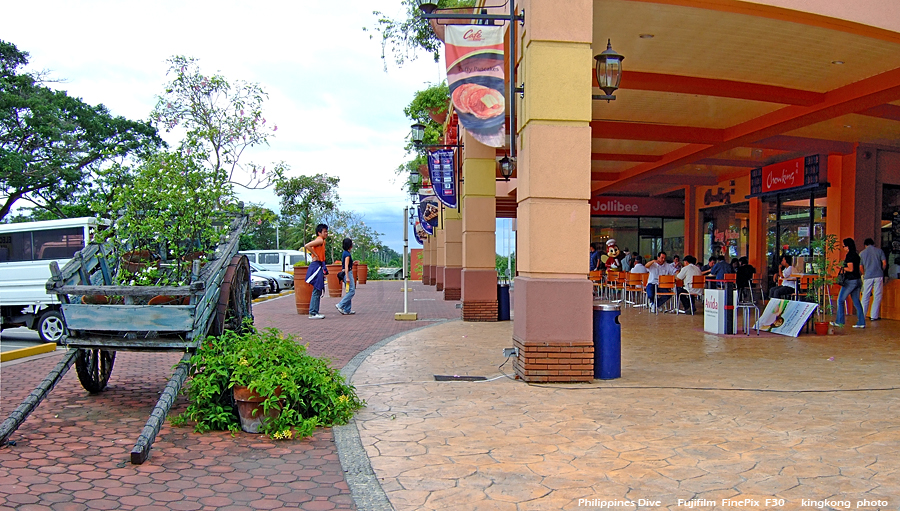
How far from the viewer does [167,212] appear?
18.2ft

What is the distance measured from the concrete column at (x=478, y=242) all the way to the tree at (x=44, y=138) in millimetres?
15682

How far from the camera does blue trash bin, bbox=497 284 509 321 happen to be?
1291 centimetres

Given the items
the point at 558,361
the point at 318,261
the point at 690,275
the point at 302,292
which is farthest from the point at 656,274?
the point at 558,361

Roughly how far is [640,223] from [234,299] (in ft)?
73.2

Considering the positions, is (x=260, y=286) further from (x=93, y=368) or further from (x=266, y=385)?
(x=266, y=385)

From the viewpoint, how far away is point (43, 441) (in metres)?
4.52

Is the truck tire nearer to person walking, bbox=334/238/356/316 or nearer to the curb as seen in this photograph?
the curb

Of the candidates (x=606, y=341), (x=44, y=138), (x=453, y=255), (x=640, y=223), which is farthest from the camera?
(x=640, y=223)

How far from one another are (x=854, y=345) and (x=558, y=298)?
5.57 meters

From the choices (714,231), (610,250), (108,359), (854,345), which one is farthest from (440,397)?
(714,231)

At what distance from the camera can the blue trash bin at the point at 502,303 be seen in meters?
12.9

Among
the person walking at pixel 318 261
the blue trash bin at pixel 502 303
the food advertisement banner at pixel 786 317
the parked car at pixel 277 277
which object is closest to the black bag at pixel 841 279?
the food advertisement banner at pixel 786 317

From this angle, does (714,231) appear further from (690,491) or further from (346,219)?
(346,219)

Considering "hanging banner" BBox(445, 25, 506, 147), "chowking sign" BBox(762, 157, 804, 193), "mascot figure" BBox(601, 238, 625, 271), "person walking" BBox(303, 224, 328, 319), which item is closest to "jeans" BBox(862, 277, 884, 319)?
"chowking sign" BBox(762, 157, 804, 193)
